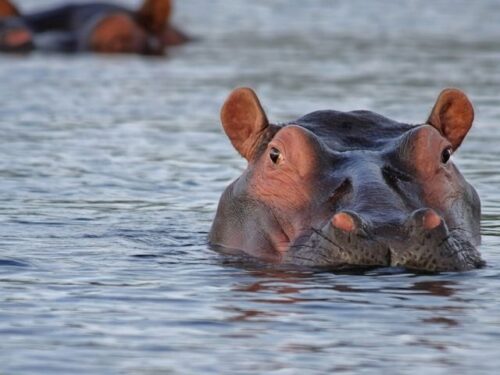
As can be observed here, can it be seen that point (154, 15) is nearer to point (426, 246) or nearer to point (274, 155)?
point (274, 155)

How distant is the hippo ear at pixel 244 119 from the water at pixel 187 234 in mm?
694

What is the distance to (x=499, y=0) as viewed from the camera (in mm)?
34062

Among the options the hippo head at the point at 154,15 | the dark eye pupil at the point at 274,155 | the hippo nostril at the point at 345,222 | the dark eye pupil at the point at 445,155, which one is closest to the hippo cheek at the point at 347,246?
the hippo nostril at the point at 345,222

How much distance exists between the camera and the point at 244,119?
988cm

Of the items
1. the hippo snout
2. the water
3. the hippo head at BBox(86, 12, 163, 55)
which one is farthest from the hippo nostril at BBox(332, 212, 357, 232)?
the hippo head at BBox(86, 12, 163, 55)

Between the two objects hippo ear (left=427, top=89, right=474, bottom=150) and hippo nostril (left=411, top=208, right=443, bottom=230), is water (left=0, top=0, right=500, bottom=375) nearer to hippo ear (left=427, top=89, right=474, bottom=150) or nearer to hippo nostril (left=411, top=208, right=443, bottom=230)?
hippo nostril (left=411, top=208, right=443, bottom=230)

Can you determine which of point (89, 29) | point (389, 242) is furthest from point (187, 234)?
→ point (89, 29)

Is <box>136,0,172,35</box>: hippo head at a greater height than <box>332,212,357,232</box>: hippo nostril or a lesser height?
greater

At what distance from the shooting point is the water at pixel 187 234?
7.02m

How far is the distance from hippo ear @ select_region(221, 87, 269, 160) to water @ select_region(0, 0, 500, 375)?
0.69 m

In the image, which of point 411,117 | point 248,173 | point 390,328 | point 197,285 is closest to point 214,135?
point 411,117

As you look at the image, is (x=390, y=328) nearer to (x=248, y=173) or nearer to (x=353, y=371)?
(x=353, y=371)

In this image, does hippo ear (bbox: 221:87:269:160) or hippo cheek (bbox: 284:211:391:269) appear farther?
hippo ear (bbox: 221:87:269:160)

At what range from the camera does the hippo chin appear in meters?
8.14
